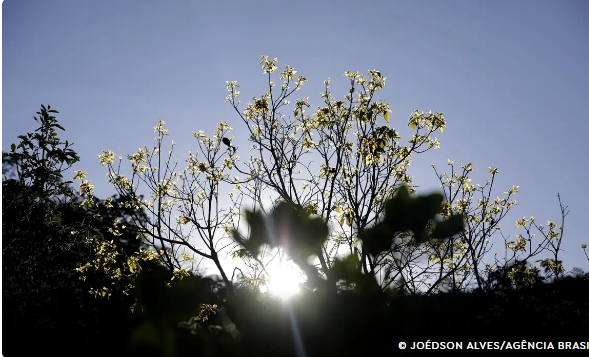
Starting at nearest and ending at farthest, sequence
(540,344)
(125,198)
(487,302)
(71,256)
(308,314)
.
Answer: (308,314) < (540,344) < (487,302) < (71,256) < (125,198)

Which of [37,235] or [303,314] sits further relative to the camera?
[37,235]

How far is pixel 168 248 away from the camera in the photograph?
25.0ft

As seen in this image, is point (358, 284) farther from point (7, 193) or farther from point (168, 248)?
point (168, 248)

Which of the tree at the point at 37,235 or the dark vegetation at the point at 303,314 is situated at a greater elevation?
the tree at the point at 37,235

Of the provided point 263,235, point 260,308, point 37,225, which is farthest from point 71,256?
point 260,308

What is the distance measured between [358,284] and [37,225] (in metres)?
4.89

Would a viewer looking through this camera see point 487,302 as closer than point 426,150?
Yes

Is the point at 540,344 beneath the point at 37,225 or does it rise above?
beneath

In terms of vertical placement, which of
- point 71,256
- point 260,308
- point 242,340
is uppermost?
point 71,256

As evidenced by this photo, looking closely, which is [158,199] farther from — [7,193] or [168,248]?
[7,193]

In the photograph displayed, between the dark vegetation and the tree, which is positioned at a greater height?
the tree

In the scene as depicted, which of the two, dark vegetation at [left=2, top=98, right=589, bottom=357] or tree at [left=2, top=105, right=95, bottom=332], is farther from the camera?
tree at [left=2, top=105, right=95, bottom=332]

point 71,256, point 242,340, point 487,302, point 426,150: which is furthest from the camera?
point 426,150

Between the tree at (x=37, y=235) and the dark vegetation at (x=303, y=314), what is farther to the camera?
the tree at (x=37, y=235)
